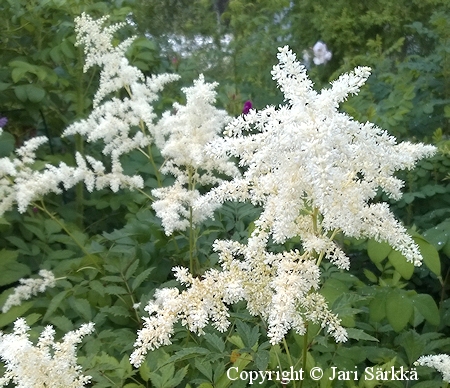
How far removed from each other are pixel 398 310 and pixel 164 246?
0.82m

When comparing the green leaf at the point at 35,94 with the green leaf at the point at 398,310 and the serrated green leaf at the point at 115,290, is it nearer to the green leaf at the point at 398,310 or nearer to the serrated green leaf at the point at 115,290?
the serrated green leaf at the point at 115,290

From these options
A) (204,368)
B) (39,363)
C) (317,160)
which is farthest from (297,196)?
(39,363)

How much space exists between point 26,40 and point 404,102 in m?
1.68

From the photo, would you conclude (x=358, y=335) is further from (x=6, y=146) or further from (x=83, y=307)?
(x=6, y=146)

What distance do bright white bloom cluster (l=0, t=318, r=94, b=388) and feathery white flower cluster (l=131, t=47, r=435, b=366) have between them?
167mm

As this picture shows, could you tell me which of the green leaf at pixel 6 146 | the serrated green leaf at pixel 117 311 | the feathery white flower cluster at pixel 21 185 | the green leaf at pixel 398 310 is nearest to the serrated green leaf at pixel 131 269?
the serrated green leaf at pixel 117 311

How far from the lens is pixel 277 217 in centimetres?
97

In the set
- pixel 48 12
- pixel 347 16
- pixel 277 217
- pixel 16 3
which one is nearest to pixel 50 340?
pixel 277 217

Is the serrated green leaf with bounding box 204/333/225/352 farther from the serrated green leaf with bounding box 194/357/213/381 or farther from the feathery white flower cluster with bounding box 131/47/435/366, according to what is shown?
the feathery white flower cluster with bounding box 131/47/435/366

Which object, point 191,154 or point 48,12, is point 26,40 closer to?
point 48,12

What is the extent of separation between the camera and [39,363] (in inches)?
40.7

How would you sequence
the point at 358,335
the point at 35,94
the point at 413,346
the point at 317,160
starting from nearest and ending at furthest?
the point at 317,160 → the point at 358,335 → the point at 413,346 → the point at 35,94

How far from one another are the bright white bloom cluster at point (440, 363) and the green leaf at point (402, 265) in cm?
20

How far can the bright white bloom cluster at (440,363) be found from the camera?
1138mm
